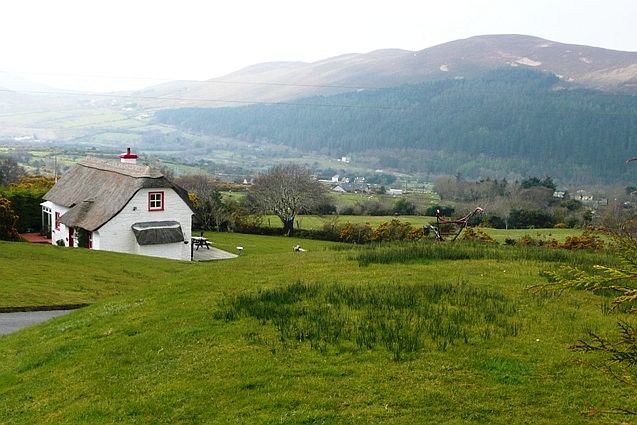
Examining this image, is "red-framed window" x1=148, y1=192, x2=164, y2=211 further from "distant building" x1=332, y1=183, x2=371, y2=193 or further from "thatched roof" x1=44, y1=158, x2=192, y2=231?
"distant building" x1=332, y1=183, x2=371, y2=193

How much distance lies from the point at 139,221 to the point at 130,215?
72 centimetres

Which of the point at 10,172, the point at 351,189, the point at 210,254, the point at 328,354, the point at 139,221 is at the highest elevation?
the point at 328,354

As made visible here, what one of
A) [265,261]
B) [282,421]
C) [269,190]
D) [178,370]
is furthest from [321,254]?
[269,190]

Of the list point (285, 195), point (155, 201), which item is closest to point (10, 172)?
point (285, 195)

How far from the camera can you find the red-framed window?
4327cm

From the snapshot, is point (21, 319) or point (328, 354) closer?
point (328, 354)

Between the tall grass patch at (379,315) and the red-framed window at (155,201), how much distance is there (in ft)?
95.6

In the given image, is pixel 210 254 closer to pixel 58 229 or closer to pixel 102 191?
pixel 102 191

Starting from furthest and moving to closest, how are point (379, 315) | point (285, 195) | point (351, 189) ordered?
1. point (351, 189)
2. point (285, 195)
3. point (379, 315)

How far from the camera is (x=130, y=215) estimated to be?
1668 inches

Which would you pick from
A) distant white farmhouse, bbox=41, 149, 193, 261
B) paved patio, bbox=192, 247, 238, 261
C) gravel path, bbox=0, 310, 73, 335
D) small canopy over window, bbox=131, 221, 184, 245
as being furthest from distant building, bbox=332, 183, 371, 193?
gravel path, bbox=0, 310, 73, 335

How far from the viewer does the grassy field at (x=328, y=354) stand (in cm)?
917

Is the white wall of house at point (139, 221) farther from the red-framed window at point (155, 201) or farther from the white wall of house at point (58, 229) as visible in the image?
the white wall of house at point (58, 229)

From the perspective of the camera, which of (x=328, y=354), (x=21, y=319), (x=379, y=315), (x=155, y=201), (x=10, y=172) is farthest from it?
(x=10, y=172)
